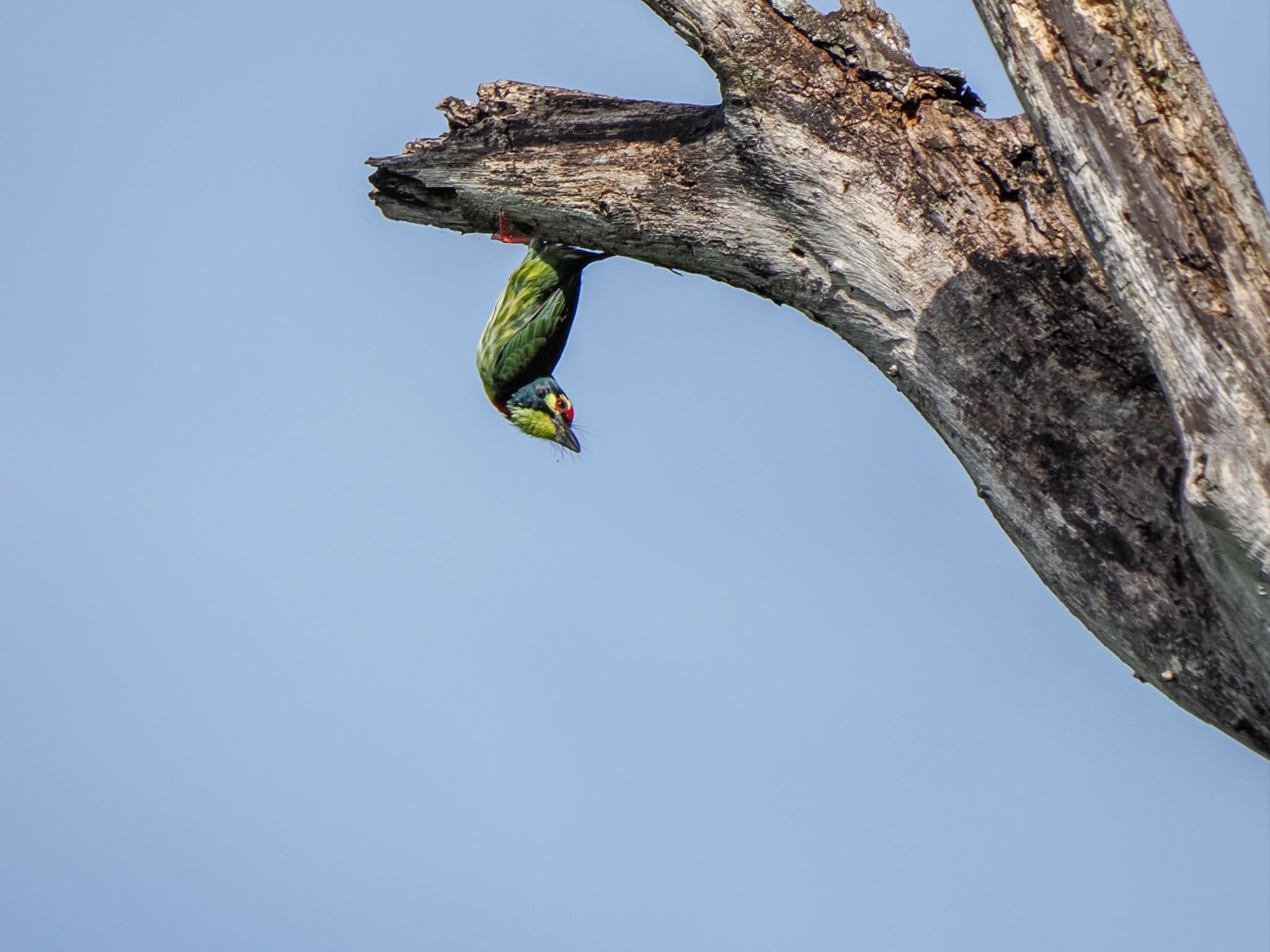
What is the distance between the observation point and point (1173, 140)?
300 centimetres

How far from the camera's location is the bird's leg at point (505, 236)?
5.29 m

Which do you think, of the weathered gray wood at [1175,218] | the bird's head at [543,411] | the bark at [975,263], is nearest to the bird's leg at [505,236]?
the bark at [975,263]

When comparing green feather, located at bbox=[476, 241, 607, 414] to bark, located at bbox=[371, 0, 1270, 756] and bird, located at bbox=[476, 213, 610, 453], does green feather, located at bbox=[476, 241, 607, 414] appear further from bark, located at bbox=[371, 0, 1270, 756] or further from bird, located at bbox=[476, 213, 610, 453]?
bark, located at bbox=[371, 0, 1270, 756]

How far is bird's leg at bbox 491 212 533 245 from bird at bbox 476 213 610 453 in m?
0.08

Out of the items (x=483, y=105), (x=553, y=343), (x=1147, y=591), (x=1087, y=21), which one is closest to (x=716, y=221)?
(x=483, y=105)

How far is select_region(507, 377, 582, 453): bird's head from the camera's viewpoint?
25.2 feet

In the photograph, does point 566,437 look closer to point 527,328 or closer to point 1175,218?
point 527,328

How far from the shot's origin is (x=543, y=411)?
305 inches

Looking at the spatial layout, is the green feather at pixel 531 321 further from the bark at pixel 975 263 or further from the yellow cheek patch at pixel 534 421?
the bark at pixel 975 263

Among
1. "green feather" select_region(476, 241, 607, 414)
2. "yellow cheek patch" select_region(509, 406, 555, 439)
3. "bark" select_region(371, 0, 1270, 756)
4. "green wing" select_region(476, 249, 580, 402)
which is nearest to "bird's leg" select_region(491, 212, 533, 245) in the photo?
"bark" select_region(371, 0, 1270, 756)

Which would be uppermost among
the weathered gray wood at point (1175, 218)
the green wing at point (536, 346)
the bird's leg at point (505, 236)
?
the green wing at point (536, 346)

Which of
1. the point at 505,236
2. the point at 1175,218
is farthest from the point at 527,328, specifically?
the point at 1175,218

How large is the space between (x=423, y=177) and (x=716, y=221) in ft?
5.07

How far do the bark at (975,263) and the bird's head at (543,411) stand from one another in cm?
250
